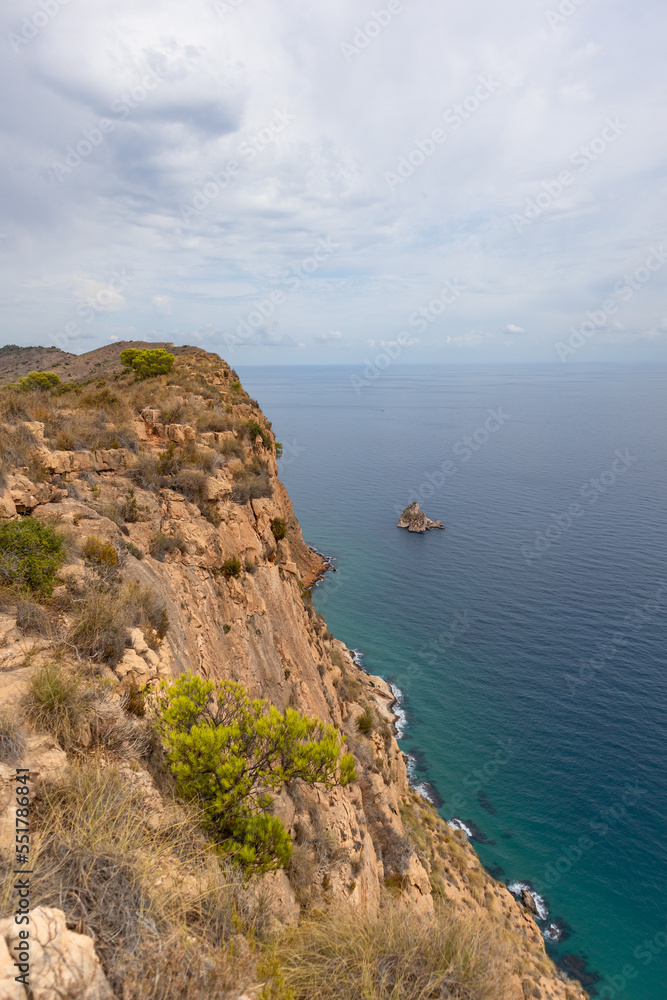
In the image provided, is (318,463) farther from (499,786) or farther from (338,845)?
(338,845)

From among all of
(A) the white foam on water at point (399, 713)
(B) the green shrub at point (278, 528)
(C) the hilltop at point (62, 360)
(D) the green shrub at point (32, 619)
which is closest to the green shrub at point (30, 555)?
(D) the green shrub at point (32, 619)

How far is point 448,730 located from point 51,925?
38630 mm

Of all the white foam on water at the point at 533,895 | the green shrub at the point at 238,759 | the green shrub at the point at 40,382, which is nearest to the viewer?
the green shrub at the point at 238,759

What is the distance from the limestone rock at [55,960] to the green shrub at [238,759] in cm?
256

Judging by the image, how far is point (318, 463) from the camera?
4222 inches

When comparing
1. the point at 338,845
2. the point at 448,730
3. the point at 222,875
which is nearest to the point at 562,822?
the point at 448,730

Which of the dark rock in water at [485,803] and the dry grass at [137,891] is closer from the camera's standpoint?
the dry grass at [137,891]

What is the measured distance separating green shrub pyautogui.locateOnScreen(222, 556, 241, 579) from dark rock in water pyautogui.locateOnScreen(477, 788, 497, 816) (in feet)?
87.8

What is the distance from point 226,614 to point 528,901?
24915 millimetres

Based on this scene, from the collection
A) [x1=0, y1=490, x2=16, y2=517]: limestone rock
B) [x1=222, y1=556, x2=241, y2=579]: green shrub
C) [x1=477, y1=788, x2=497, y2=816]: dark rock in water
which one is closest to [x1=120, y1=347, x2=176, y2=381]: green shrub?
[x1=222, y1=556, x2=241, y2=579]: green shrub

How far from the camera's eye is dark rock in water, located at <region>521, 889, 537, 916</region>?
25.7 meters

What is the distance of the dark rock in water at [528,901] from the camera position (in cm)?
2573

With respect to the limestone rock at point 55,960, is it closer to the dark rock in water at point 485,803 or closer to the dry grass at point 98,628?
the dry grass at point 98,628

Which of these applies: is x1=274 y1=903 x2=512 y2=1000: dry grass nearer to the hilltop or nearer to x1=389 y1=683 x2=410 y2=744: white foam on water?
x1=389 y1=683 x2=410 y2=744: white foam on water
